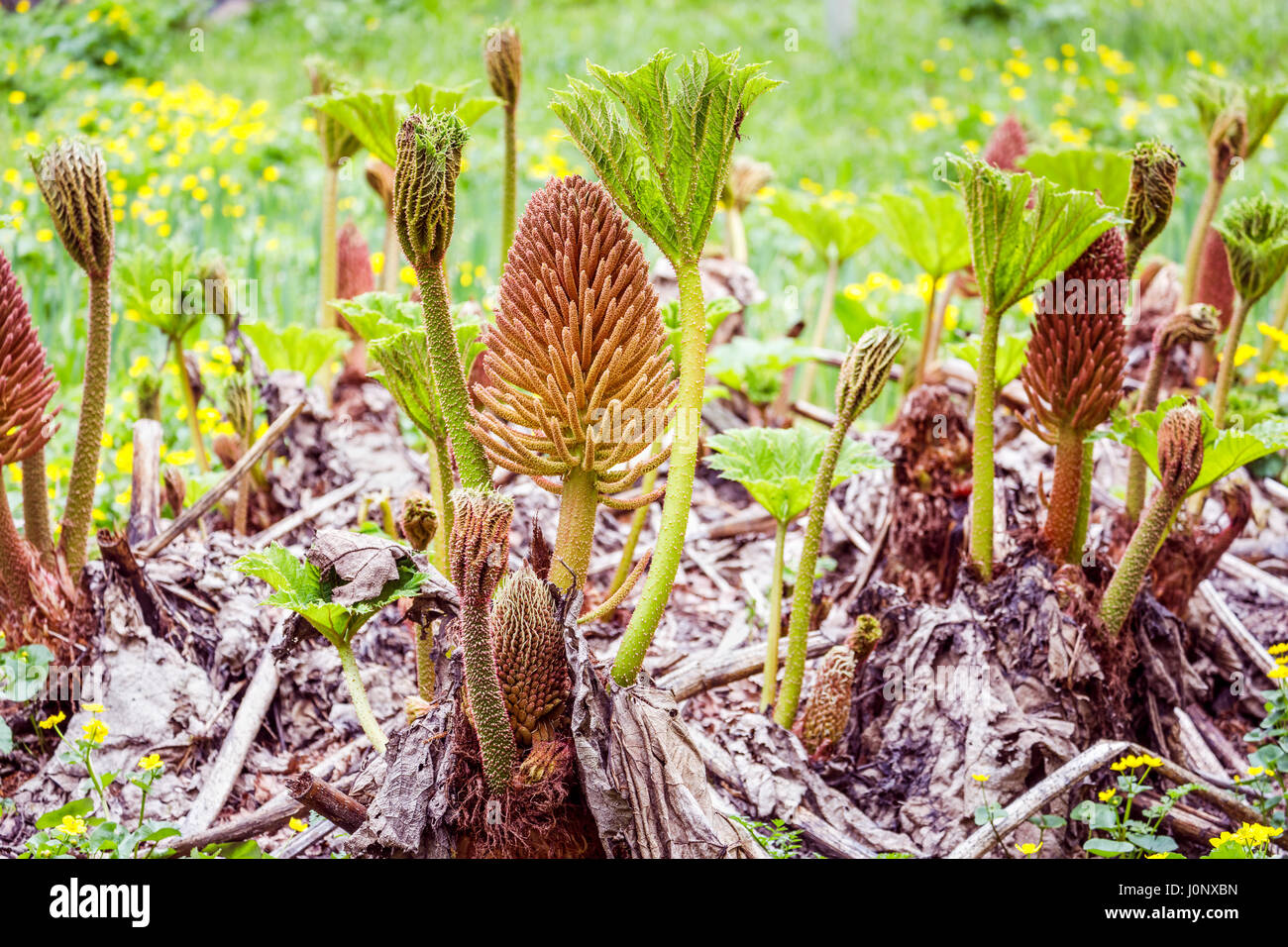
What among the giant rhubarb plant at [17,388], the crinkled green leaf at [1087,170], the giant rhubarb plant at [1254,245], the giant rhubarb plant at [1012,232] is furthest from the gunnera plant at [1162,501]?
the giant rhubarb plant at [17,388]

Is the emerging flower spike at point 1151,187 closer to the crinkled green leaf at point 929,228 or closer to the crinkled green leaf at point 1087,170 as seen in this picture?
the crinkled green leaf at point 1087,170

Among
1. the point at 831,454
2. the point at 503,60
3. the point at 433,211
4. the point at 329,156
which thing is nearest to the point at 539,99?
the point at 329,156

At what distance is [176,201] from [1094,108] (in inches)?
228

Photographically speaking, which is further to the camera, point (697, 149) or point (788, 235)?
point (788, 235)

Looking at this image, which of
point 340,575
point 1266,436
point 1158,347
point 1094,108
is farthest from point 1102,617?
point 1094,108

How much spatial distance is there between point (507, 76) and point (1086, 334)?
45.1 inches

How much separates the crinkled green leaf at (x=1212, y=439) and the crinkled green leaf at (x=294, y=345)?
5.54ft

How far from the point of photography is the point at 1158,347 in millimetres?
2064

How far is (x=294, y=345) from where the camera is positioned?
2646 millimetres

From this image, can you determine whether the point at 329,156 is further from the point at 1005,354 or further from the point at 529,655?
the point at 529,655

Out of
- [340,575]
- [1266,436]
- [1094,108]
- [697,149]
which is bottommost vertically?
[340,575]

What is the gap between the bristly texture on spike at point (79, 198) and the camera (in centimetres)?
175

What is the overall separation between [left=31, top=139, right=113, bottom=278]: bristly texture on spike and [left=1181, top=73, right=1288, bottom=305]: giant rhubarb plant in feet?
7.59
